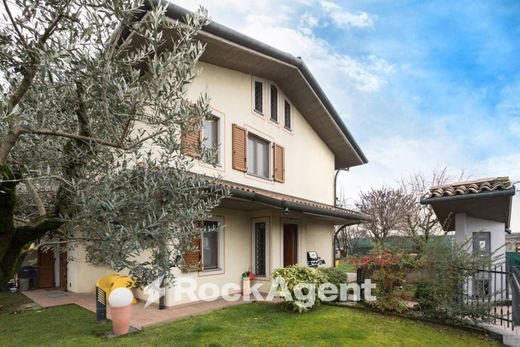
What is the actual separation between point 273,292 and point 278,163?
6520 millimetres

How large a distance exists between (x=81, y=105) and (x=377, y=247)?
9.03 metres

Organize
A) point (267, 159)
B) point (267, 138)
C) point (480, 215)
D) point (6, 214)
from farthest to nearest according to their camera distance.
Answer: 1. point (267, 159)
2. point (267, 138)
3. point (480, 215)
4. point (6, 214)

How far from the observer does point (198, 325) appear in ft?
27.7

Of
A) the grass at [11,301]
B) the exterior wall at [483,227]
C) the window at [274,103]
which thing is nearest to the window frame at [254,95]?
the window at [274,103]

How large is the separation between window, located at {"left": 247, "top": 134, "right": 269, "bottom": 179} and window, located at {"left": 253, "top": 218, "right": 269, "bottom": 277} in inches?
84.3

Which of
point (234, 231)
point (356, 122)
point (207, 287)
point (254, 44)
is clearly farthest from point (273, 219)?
point (356, 122)

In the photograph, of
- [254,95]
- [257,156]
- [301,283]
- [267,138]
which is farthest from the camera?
[267,138]

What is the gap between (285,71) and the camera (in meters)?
14.7

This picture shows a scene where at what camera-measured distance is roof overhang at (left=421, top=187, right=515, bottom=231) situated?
25.7 ft

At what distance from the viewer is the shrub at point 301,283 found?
986 centimetres

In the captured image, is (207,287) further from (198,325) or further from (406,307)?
(406,307)

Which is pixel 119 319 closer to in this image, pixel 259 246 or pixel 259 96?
pixel 259 246

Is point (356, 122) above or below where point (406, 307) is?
above

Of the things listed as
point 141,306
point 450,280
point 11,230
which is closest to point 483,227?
point 450,280
